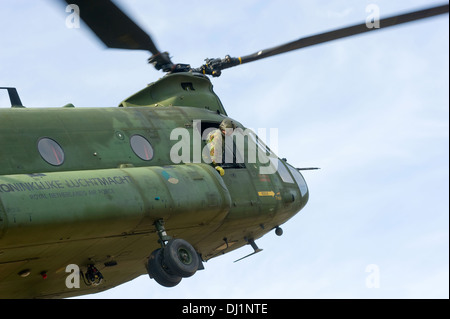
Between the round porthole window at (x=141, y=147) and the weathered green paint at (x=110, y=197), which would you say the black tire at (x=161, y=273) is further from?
the round porthole window at (x=141, y=147)

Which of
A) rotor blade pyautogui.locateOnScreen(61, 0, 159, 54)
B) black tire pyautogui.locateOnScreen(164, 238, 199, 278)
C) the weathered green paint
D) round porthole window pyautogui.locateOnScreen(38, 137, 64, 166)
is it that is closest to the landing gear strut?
black tire pyautogui.locateOnScreen(164, 238, 199, 278)

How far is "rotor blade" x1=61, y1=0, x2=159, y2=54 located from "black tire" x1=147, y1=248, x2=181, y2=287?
375cm

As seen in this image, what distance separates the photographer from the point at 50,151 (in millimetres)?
13922

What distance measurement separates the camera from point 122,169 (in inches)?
557

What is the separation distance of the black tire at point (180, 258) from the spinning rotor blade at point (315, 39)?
510 cm

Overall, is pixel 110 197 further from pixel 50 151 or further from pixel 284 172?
pixel 284 172

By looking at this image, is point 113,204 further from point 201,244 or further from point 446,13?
point 446,13

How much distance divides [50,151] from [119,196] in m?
1.59

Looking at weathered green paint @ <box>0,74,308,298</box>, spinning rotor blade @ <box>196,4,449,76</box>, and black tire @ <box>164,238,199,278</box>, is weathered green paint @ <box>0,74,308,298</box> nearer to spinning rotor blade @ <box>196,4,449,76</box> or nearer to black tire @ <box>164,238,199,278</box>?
black tire @ <box>164,238,199,278</box>

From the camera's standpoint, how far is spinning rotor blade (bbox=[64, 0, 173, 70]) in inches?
492

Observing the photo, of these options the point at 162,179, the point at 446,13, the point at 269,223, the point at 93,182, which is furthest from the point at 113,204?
the point at 446,13

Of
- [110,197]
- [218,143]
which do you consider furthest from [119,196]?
[218,143]

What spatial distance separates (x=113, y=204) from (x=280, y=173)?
17.6 feet

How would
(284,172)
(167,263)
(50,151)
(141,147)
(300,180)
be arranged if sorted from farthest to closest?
(300,180), (284,172), (141,147), (50,151), (167,263)
